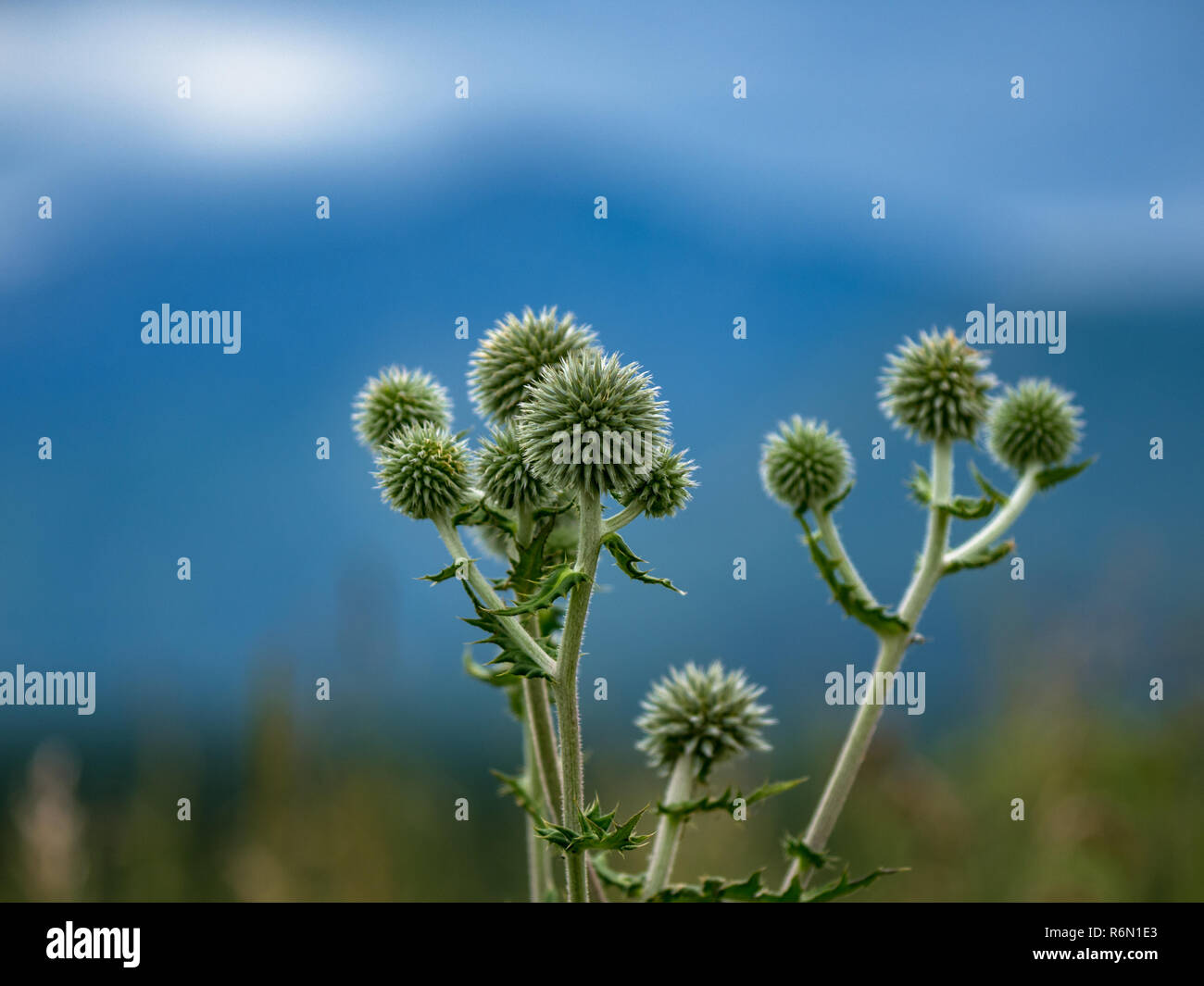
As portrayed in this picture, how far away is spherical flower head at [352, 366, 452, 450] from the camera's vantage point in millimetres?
2992

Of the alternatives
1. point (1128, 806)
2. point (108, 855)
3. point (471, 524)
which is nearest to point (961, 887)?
point (1128, 806)

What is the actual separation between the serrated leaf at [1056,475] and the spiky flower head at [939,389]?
33 centimetres

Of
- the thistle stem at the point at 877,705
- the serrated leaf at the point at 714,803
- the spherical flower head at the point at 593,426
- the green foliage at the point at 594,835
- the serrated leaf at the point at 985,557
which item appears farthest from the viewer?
the serrated leaf at the point at 985,557

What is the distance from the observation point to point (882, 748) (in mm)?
4914

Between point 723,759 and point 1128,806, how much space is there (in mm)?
4524

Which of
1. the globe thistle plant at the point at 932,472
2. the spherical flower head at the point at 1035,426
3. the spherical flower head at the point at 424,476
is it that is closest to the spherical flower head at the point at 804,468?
the globe thistle plant at the point at 932,472

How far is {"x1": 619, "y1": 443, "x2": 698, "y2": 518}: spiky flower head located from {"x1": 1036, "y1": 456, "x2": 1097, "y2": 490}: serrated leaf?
1.58m

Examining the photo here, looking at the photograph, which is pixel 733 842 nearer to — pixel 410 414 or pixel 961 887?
pixel 961 887

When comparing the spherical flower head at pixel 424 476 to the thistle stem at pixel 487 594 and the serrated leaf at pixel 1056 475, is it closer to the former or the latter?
the thistle stem at pixel 487 594

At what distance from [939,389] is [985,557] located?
0.62 metres

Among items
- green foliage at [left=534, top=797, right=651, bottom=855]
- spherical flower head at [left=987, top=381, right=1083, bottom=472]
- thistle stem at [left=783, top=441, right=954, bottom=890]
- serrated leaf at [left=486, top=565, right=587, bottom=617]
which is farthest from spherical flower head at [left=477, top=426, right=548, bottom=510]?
spherical flower head at [left=987, top=381, right=1083, bottom=472]

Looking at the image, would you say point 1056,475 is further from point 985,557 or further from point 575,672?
point 575,672

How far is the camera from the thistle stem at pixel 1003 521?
3184 mm

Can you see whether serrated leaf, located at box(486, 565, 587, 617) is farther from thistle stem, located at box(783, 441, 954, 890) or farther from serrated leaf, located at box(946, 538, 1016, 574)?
serrated leaf, located at box(946, 538, 1016, 574)
